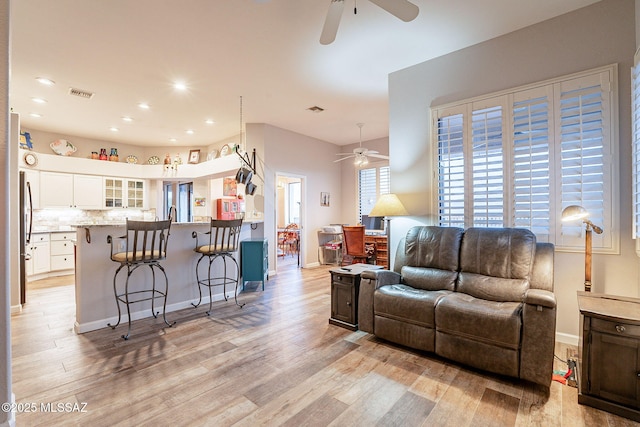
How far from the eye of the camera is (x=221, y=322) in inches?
133

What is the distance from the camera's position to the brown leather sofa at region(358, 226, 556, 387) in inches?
82.0

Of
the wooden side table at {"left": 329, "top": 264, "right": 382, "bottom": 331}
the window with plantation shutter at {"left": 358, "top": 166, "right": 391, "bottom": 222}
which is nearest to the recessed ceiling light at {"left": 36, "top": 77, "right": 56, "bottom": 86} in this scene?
the wooden side table at {"left": 329, "top": 264, "right": 382, "bottom": 331}

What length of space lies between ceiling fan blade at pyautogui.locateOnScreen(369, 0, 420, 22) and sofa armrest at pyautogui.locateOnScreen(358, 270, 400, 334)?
220 centimetres

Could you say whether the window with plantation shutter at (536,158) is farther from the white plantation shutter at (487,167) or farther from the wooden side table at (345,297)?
the wooden side table at (345,297)

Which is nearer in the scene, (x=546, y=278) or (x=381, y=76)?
(x=546, y=278)

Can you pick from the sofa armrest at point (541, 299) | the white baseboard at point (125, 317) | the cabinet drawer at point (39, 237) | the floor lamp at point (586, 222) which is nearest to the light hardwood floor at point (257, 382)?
the white baseboard at point (125, 317)

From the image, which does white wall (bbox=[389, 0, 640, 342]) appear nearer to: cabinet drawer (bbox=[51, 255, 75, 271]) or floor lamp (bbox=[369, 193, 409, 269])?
floor lamp (bbox=[369, 193, 409, 269])

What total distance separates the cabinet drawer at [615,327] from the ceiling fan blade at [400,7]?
238cm

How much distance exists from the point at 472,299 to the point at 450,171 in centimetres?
152

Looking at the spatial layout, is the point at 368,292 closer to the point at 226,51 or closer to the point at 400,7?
the point at 400,7

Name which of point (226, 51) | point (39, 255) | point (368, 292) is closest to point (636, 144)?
point (368, 292)

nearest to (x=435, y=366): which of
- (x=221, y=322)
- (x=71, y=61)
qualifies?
(x=221, y=322)

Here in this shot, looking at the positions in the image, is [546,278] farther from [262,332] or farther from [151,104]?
[151,104]

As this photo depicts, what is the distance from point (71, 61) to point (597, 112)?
557 centimetres
